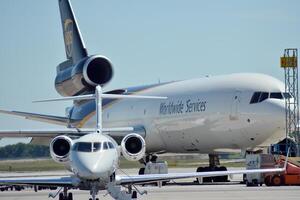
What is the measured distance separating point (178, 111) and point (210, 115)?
2.96 metres

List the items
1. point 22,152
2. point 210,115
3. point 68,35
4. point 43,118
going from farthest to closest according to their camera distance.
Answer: point 22,152 → point 68,35 → point 43,118 → point 210,115

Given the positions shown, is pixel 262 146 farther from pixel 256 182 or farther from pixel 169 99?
pixel 169 99

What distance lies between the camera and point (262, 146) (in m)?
39.2

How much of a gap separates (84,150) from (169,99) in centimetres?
2059

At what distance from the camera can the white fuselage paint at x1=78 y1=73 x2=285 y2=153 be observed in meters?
37.8

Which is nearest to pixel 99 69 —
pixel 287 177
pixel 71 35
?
pixel 71 35

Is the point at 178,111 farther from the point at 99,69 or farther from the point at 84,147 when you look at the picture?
the point at 84,147

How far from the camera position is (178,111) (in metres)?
42.6

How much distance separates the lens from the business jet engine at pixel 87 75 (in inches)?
1725

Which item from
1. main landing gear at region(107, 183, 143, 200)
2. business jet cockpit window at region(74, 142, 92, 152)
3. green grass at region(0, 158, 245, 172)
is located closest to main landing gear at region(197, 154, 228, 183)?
main landing gear at region(107, 183, 143, 200)

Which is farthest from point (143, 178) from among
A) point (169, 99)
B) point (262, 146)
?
point (169, 99)

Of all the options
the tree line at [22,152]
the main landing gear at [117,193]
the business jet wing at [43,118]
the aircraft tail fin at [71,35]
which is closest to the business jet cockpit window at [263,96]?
the business jet wing at [43,118]

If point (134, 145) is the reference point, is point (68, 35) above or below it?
above

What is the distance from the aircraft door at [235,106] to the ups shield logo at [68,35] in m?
13.8
